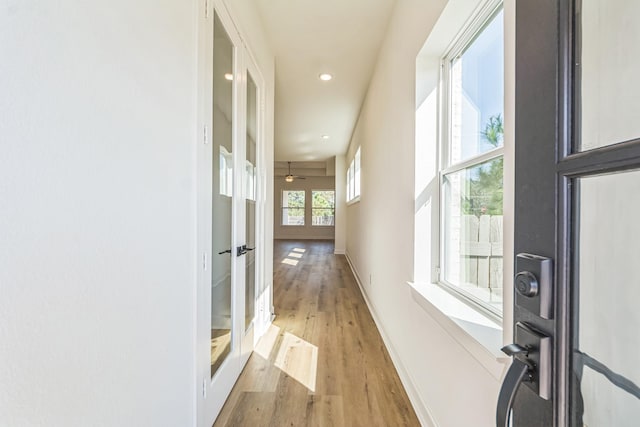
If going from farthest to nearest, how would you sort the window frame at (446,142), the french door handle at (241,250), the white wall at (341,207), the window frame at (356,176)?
1. the white wall at (341,207)
2. the window frame at (356,176)
3. the french door handle at (241,250)
4. the window frame at (446,142)

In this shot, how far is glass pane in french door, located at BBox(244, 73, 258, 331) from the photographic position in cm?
238

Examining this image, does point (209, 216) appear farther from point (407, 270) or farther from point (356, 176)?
point (356, 176)

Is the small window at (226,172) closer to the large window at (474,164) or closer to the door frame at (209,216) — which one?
the door frame at (209,216)

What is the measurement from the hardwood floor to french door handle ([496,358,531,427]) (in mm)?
1392

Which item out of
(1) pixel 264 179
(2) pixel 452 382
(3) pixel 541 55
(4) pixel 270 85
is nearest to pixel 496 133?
(3) pixel 541 55

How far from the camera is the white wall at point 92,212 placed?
615mm

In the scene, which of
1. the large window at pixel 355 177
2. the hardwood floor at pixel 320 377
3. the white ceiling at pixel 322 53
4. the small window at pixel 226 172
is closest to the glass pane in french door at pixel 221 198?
Answer: the small window at pixel 226 172

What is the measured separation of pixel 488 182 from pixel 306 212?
11.8 m

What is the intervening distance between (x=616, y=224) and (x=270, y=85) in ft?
10.4

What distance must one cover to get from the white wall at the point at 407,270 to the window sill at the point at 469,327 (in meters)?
0.02

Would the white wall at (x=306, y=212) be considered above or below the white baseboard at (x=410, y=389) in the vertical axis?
above

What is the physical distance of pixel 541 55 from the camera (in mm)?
537

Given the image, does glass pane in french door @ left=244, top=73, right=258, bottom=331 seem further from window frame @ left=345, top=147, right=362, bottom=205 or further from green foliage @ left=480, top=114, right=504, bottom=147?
window frame @ left=345, top=147, right=362, bottom=205

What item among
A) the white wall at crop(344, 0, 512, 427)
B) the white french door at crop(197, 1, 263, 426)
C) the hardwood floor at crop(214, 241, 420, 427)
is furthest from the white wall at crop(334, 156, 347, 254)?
the white french door at crop(197, 1, 263, 426)
